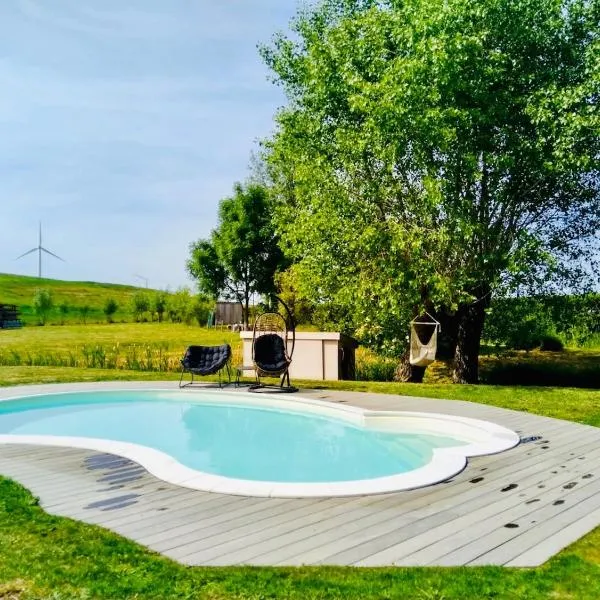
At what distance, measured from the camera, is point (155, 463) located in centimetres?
594

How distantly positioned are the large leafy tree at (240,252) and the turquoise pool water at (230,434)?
2196 cm

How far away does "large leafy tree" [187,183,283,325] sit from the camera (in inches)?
1356

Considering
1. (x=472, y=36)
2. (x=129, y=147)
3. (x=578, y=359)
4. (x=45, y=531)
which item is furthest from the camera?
(x=129, y=147)

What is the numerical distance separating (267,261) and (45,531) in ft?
104

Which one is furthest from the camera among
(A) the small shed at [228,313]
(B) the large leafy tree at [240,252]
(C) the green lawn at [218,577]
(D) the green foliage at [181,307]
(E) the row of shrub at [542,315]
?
(D) the green foliage at [181,307]

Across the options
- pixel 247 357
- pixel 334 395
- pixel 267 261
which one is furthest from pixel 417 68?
pixel 267 261

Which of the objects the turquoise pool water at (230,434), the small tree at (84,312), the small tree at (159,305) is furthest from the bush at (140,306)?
the turquoise pool water at (230,434)

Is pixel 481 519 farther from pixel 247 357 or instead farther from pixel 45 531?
pixel 247 357

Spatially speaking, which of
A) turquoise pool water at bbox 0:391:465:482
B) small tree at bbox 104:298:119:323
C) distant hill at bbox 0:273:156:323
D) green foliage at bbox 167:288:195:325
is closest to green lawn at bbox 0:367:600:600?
turquoise pool water at bbox 0:391:465:482

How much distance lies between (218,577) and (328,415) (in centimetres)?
672

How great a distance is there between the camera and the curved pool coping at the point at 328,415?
16.9 feet

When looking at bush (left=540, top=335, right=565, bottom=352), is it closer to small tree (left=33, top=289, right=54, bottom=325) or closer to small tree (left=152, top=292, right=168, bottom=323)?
small tree (left=152, top=292, right=168, bottom=323)

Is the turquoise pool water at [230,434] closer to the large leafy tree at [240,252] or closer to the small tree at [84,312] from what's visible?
the large leafy tree at [240,252]

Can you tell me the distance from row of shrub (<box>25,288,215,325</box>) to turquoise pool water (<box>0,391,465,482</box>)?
26.3 metres
